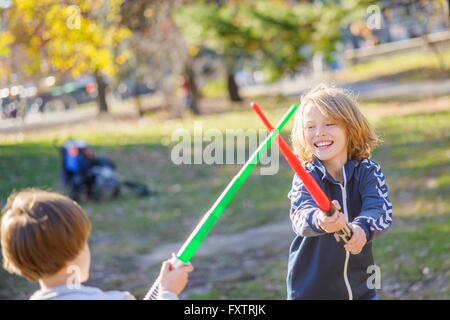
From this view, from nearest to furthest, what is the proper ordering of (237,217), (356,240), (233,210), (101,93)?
1. (356,240)
2. (237,217)
3. (233,210)
4. (101,93)

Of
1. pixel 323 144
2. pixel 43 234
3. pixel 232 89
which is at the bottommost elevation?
pixel 43 234

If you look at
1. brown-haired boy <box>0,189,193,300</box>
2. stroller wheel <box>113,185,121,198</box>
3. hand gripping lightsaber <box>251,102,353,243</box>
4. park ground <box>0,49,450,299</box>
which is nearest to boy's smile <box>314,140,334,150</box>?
hand gripping lightsaber <box>251,102,353,243</box>

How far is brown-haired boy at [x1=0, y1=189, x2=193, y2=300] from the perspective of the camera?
261 centimetres

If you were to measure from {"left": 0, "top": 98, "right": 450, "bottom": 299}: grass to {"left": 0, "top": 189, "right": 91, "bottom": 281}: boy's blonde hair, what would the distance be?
13.3 feet

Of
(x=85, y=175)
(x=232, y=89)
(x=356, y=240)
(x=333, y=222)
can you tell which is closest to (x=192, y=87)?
(x=232, y=89)

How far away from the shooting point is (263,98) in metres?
30.1

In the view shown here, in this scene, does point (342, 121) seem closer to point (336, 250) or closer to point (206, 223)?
point (336, 250)

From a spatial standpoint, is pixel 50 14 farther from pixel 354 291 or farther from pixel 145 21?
pixel 145 21

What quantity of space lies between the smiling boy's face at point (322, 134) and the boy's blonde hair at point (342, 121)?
24 millimetres

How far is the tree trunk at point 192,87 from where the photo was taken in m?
27.7

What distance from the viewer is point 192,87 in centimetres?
2906

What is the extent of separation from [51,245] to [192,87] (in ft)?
87.2

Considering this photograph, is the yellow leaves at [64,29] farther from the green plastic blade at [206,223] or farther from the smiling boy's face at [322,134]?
the green plastic blade at [206,223]

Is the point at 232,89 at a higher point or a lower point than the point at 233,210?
higher
